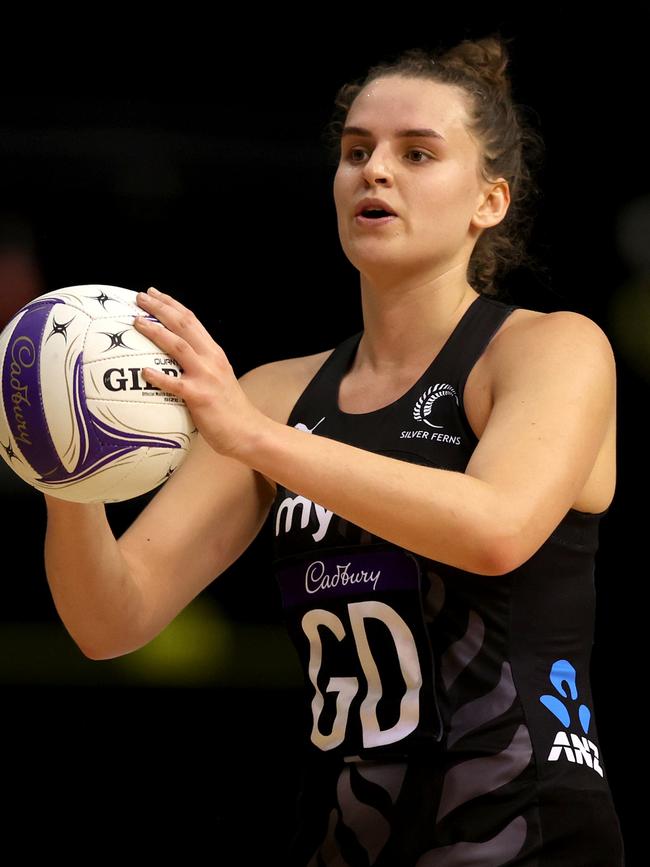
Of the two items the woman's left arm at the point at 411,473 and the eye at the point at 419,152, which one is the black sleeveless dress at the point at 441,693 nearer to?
the woman's left arm at the point at 411,473

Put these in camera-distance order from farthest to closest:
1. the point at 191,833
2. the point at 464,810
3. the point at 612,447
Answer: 1. the point at 191,833
2. the point at 612,447
3. the point at 464,810

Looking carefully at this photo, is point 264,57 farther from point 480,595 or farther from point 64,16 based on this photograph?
point 480,595

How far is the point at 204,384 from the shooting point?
68.4 inches

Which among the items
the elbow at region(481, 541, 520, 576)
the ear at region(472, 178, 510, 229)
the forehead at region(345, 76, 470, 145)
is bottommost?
the elbow at region(481, 541, 520, 576)

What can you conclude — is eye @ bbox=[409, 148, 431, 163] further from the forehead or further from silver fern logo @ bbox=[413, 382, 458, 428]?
silver fern logo @ bbox=[413, 382, 458, 428]

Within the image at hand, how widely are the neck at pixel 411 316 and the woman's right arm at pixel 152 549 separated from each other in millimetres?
244

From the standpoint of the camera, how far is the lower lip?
220 centimetres

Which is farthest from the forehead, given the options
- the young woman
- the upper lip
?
the upper lip

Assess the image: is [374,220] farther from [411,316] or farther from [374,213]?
[411,316]

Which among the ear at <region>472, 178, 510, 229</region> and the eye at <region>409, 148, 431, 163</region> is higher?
the eye at <region>409, 148, 431, 163</region>

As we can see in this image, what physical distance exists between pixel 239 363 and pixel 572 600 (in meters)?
1.57

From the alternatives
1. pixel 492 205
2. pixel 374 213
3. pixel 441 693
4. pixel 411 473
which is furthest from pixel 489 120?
pixel 441 693

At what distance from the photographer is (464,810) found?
77.9 inches

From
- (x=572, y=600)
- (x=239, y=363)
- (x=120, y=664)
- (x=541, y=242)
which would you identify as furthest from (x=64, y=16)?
(x=572, y=600)
